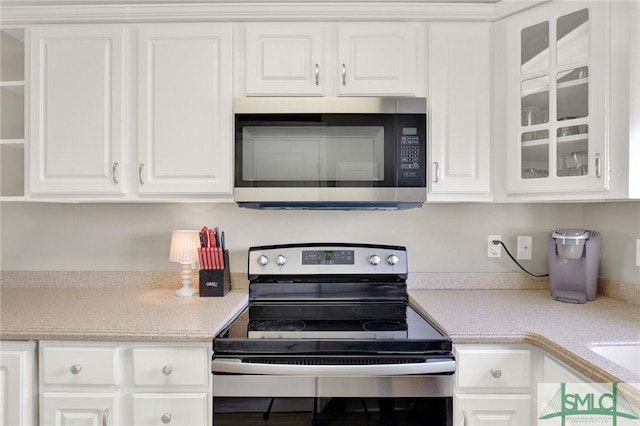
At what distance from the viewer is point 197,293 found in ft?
5.55

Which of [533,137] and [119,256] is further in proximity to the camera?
[119,256]

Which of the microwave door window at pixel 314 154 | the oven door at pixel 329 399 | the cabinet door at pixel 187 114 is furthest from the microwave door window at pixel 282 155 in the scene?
the oven door at pixel 329 399

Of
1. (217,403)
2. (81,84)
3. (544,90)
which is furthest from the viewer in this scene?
(81,84)

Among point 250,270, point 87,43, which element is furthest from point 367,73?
point 87,43

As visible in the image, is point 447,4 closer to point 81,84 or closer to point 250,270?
point 250,270

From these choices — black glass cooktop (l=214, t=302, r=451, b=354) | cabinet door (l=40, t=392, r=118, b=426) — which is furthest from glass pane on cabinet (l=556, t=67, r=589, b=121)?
cabinet door (l=40, t=392, r=118, b=426)

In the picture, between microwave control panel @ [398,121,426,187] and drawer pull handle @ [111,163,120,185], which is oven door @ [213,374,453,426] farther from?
drawer pull handle @ [111,163,120,185]

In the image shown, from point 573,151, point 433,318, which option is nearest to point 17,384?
point 433,318

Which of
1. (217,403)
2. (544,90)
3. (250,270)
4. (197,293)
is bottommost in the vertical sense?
(217,403)

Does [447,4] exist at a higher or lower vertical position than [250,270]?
higher

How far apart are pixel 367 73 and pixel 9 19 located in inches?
62.3

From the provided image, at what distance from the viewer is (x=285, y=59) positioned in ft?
5.05

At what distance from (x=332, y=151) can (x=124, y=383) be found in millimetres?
1125

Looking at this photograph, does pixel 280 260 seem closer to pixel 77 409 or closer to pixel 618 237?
pixel 77 409
